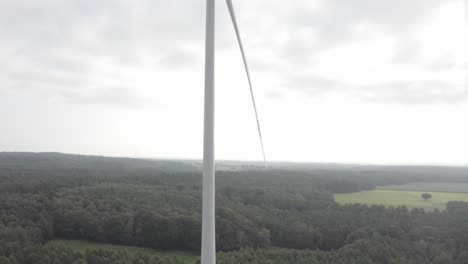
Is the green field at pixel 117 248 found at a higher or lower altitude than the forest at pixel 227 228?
lower

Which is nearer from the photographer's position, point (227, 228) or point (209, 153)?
point (209, 153)

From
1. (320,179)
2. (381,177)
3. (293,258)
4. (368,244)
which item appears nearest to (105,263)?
(293,258)

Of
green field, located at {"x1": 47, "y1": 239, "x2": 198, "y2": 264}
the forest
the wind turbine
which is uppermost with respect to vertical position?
the wind turbine

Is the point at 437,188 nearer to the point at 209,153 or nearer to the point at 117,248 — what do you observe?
the point at 117,248

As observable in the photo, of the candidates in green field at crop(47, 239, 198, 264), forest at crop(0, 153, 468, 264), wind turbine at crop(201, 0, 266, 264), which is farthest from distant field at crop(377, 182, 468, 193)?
wind turbine at crop(201, 0, 266, 264)

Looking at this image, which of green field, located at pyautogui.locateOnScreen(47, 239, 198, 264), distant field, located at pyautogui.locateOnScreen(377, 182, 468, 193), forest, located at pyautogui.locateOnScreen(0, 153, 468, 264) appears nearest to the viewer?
forest, located at pyautogui.locateOnScreen(0, 153, 468, 264)

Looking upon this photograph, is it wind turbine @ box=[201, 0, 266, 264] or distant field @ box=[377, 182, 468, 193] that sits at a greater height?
wind turbine @ box=[201, 0, 266, 264]

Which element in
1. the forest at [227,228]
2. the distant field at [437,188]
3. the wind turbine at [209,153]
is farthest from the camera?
the distant field at [437,188]

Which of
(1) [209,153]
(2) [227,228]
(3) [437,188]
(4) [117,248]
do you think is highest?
(1) [209,153]

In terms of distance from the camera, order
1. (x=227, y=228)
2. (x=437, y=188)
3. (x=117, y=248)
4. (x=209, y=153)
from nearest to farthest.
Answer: (x=209, y=153), (x=227, y=228), (x=117, y=248), (x=437, y=188)

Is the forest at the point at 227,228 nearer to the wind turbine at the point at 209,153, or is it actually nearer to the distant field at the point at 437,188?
the wind turbine at the point at 209,153

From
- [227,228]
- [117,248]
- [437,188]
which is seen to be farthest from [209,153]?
[437,188]

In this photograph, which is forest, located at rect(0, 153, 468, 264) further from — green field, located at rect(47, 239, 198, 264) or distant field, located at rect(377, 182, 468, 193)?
distant field, located at rect(377, 182, 468, 193)

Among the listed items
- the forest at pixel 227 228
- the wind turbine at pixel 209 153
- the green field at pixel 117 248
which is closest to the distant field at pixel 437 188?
the forest at pixel 227 228
